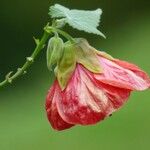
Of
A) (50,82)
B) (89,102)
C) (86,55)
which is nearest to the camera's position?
(89,102)

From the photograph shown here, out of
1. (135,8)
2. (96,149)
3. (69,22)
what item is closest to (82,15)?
(69,22)

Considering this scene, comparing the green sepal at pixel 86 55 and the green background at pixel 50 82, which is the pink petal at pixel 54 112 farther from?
the green background at pixel 50 82

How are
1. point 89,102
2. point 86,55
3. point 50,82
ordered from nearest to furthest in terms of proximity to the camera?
point 89,102
point 86,55
point 50,82

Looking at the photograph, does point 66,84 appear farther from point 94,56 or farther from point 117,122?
point 117,122

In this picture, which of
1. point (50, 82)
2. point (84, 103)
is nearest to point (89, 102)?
point (84, 103)

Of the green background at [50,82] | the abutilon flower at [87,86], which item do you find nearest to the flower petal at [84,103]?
the abutilon flower at [87,86]

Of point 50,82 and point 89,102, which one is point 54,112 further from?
point 50,82

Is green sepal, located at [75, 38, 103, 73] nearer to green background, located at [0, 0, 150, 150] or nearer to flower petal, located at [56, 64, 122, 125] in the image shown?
flower petal, located at [56, 64, 122, 125]
